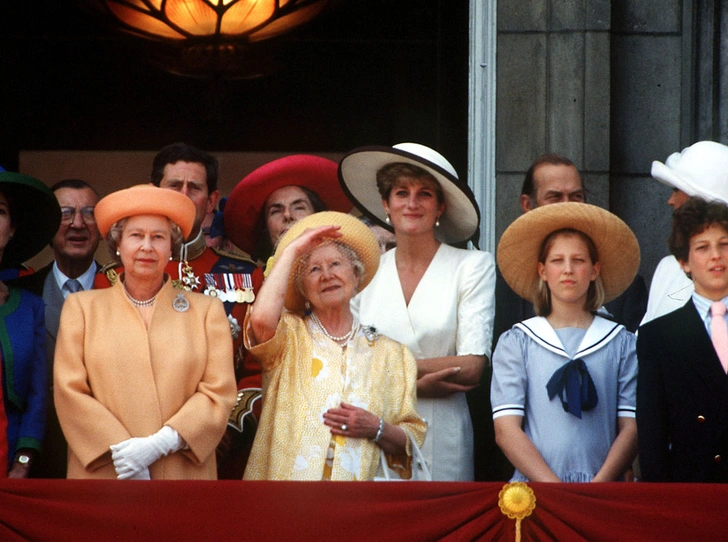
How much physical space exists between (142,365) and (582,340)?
1564 millimetres

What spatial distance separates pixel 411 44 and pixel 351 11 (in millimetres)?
423

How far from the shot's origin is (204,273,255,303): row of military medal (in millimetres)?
5930

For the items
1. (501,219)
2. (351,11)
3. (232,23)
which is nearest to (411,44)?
(351,11)

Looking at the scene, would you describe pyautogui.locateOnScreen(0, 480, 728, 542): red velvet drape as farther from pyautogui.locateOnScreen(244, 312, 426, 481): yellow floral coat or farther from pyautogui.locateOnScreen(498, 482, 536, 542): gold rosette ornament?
pyautogui.locateOnScreen(244, 312, 426, 481): yellow floral coat

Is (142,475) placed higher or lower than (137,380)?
lower

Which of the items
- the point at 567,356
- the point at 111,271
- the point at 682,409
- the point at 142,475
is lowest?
the point at 142,475

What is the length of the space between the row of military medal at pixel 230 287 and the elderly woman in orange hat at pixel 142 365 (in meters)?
0.54

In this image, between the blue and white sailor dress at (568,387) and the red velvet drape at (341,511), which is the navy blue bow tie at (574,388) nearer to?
the blue and white sailor dress at (568,387)

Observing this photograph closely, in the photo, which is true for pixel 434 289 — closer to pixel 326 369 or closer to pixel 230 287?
pixel 326 369

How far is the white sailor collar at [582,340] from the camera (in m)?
5.39

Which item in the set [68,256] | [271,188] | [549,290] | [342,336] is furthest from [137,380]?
[549,290]

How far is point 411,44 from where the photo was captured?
344 inches

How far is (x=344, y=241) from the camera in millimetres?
5512

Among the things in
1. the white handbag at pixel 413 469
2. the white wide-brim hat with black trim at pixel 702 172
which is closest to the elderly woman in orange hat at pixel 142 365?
the white handbag at pixel 413 469
